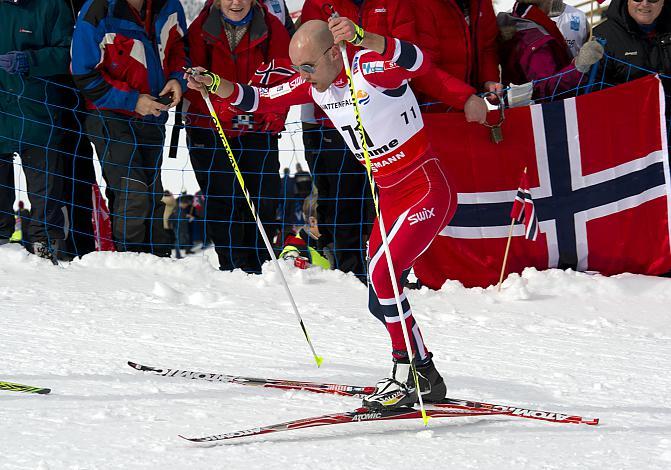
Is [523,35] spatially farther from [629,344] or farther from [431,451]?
[431,451]

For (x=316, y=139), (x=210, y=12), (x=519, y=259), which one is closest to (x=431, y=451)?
(x=519, y=259)

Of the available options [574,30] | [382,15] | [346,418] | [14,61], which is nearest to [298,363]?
[346,418]

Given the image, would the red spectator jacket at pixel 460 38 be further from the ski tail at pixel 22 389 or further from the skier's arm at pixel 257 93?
the ski tail at pixel 22 389

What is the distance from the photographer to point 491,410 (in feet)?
11.9

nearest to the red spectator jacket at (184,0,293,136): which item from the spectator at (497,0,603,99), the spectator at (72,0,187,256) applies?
the spectator at (72,0,187,256)

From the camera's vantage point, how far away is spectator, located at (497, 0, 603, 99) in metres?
6.23

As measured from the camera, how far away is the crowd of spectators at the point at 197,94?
19.8ft

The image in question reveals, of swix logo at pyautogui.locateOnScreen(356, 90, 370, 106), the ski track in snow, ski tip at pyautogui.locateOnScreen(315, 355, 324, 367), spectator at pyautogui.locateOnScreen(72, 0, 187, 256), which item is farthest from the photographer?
Answer: spectator at pyautogui.locateOnScreen(72, 0, 187, 256)

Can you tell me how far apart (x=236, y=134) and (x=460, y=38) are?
1.76 meters

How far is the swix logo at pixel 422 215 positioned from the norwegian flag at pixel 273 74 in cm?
135

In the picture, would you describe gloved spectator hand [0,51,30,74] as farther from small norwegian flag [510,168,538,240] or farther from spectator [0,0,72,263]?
small norwegian flag [510,168,538,240]

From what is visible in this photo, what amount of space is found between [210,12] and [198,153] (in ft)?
3.38

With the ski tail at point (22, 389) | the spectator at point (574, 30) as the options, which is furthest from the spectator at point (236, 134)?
the ski tail at point (22, 389)

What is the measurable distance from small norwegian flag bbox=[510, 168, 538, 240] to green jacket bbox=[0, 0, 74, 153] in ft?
10.9
